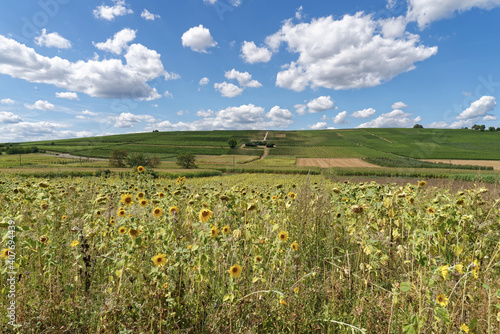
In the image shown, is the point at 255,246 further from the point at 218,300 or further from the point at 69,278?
the point at 69,278

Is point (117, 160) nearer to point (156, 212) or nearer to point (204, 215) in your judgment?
point (156, 212)

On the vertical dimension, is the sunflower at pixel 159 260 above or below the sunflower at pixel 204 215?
below

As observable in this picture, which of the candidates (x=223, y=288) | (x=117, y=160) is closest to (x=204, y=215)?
(x=223, y=288)

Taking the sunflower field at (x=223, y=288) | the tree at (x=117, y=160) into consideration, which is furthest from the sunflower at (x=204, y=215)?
the tree at (x=117, y=160)

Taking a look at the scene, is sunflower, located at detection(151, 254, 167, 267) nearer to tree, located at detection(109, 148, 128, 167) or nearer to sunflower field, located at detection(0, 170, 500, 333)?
sunflower field, located at detection(0, 170, 500, 333)

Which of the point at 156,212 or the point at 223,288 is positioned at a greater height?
the point at 156,212

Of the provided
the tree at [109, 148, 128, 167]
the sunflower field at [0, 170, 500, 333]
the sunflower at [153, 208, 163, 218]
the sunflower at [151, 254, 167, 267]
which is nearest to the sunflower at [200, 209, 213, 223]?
the sunflower field at [0, 170, 500, 333]

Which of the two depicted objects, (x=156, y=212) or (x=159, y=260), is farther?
(x=156, y=212)

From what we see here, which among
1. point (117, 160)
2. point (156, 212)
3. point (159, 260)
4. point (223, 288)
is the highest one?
point (156, 212)

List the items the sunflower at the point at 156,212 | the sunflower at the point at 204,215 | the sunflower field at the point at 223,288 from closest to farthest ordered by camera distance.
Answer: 1. the sunflower field at the point at 223,288
2. the sunflower at the point at 204,215
3. the sunflower at the point at 156,212

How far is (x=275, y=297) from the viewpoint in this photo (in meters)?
2.40

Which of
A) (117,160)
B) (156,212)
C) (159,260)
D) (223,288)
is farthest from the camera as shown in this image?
(117,160)

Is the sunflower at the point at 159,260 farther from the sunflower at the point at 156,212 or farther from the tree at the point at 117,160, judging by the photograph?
the tree at the point at 117,160

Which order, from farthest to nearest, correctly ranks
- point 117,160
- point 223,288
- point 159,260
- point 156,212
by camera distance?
point 117,160 → point 156,212 → point 223,288 → point 159,260
